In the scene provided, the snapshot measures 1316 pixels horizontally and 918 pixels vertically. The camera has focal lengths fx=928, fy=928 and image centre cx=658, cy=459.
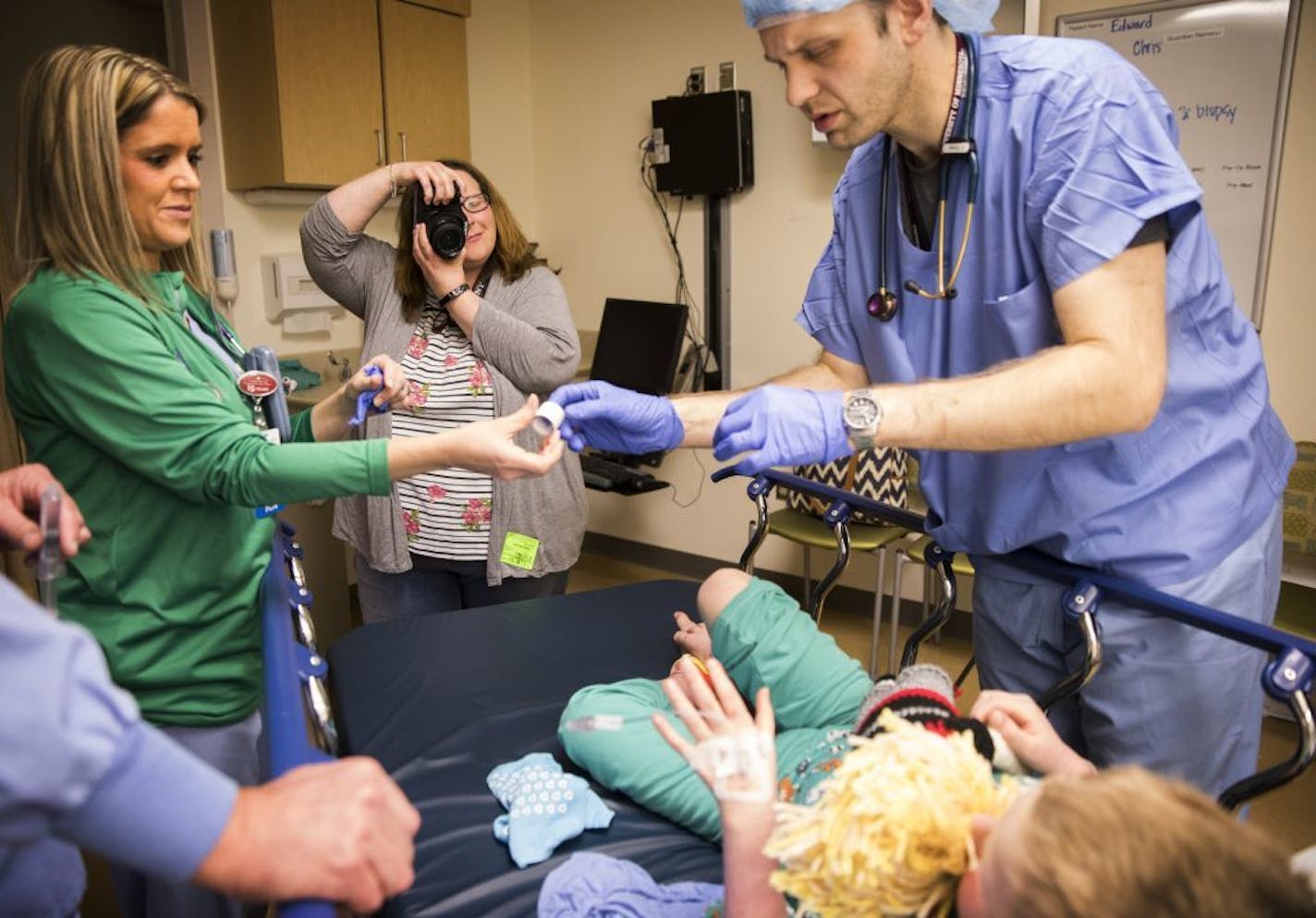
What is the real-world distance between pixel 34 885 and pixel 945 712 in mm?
1089

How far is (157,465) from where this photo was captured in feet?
4.05

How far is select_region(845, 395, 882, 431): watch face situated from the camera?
1.25 metres

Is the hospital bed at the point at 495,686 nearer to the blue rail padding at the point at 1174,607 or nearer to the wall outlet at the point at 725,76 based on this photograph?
the blue rail padding at the point at 1174,607

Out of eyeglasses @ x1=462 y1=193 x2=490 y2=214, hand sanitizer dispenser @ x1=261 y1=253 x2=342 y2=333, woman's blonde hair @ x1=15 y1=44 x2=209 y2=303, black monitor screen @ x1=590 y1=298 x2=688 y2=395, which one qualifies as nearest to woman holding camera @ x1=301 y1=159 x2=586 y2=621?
eyeglasses @ x1=462 y1=193 x2=490 y2=214

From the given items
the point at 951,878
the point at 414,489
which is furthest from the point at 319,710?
the point at 414,489

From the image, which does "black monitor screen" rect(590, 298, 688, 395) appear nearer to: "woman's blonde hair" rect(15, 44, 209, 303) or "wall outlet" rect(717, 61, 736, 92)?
"wall outlet" rect(717, 61, 736, 92)

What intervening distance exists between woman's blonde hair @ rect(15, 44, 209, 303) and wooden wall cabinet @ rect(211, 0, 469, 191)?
2.11 metres

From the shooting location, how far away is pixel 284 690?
1.16m

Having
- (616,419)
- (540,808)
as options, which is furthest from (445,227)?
(540,808)

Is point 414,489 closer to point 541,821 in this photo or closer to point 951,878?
point 541,821

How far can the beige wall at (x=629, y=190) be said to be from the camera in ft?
12.1

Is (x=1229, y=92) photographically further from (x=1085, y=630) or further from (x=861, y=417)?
(x=861, y=417)

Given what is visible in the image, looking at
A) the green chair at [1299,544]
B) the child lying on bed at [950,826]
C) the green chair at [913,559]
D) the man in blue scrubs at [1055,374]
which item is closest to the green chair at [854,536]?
the green chair at [913,559]

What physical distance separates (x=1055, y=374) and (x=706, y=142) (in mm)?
2882
